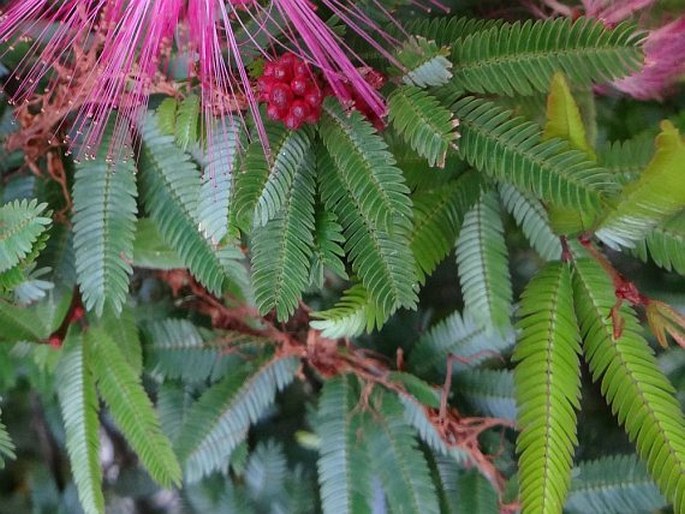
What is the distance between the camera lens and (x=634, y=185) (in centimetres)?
57

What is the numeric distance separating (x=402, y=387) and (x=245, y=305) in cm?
24

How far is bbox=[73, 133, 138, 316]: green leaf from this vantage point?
2.30 feet

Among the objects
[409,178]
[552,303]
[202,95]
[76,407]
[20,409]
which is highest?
[202,95]

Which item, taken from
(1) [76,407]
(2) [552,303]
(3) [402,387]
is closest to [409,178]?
(2) [552,303]

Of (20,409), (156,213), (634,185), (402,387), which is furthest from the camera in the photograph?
(20,409)

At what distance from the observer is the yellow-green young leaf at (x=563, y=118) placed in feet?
1.91

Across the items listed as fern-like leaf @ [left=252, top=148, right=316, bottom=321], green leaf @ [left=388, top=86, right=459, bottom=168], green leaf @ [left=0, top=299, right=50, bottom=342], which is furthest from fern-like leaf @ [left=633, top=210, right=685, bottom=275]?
green leaf @ [left=0, top=299, right=50, bottom=342]

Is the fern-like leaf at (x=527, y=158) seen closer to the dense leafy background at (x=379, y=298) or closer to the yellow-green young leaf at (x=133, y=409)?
the dense leafy background at (x=379, y=298)

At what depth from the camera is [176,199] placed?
0.72m

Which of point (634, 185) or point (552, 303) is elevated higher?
point (634, 185)

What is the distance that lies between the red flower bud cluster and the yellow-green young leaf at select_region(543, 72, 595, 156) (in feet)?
0.69

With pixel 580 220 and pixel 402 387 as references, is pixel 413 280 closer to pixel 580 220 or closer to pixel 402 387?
pixel 580 220

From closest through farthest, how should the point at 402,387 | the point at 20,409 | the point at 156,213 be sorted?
1. the point at 156,213
2. the point at 402,387
3. the point at 20,409

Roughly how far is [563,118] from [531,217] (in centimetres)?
17
